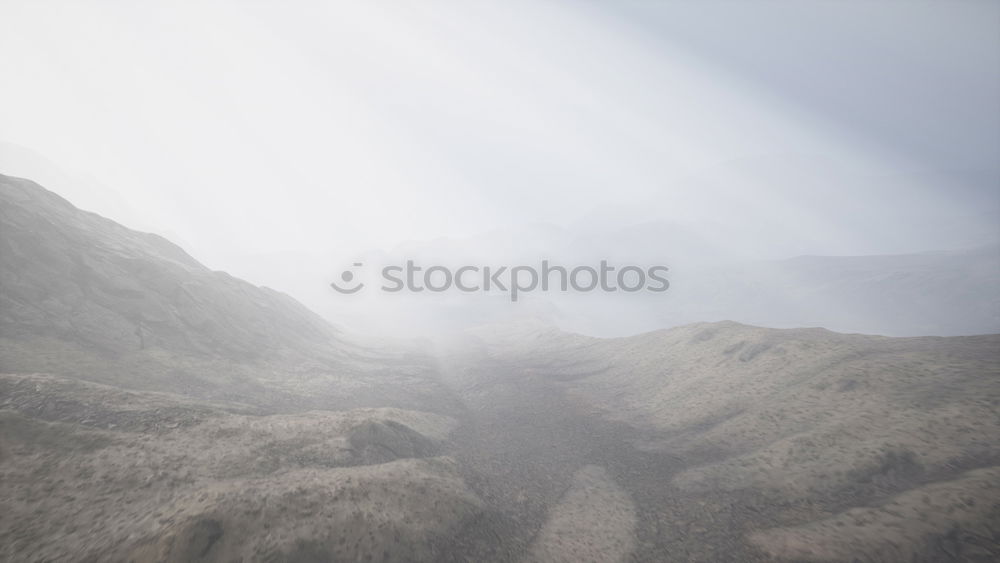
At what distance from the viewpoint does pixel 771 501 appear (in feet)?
57.2

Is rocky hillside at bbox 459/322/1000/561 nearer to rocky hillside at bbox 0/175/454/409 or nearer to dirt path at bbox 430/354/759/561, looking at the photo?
dirt path at bbox 430/354/759/561

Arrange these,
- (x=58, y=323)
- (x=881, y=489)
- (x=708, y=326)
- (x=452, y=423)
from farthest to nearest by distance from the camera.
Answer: (x=708, y=326) → (x=452, y=423) → (x=58, y=323) → (x=881, y=489)

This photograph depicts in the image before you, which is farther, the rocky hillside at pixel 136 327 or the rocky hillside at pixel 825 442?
the rocky hillside at pixel 136 327

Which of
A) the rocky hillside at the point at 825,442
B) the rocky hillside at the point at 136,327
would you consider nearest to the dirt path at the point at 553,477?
the rocky hillside at the point at 825,442

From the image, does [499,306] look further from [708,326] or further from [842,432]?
[842,432]

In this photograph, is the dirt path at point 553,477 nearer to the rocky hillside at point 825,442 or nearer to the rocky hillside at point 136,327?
the rocky hillside at point 825,442

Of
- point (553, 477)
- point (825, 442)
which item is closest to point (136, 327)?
point (553, 477)

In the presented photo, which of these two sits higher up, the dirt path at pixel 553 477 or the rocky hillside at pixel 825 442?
the rocky hillside at pixel 825 442

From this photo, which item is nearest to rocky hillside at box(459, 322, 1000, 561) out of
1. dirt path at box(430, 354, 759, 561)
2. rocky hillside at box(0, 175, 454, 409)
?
dirt path at box(430, 354, 759, 561)

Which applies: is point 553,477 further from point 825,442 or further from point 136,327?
point 136,327

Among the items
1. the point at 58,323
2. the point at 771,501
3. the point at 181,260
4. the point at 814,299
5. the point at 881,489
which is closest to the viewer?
the point at 881,489

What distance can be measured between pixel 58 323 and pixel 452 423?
104 feet

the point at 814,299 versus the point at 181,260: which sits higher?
the point at 814,299

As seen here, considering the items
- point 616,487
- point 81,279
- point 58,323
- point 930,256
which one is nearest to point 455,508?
point 616,487
